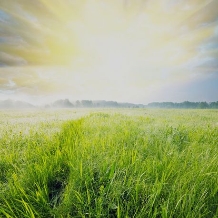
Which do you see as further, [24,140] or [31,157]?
[24,140]

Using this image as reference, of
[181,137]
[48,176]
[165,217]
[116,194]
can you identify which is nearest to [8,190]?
[48,176]

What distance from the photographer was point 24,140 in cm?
578

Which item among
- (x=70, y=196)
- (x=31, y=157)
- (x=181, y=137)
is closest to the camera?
(x=70, y=196)

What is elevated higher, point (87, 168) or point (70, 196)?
point (87, 168)

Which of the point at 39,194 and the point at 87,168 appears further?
the point at 87,168

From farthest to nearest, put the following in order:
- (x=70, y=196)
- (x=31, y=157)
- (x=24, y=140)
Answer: (x=24, y=140) < (x=31, y=157) < (x=70, y=196)

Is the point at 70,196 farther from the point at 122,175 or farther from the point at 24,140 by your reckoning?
the point at 24,140

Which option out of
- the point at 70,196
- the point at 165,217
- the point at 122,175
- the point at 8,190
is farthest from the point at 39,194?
the point at 165,217

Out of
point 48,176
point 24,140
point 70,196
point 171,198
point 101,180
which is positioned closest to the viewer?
point 171,198

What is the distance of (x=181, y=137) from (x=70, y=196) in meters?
5.05

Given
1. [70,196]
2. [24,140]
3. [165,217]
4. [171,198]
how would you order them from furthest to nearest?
[24,140] → [70,196] → [171,198] → [165,217]

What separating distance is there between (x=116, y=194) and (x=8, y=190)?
61.5 inches

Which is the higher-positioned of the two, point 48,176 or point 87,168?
point 87,168

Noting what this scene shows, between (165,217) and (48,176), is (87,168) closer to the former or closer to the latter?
(48,176)
